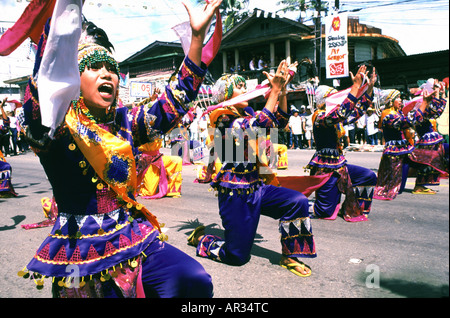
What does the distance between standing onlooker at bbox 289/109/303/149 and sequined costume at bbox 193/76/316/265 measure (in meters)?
13.6

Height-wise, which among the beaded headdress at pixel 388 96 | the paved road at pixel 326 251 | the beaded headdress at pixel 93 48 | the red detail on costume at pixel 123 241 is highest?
the beaded headdress at pixel 93 48

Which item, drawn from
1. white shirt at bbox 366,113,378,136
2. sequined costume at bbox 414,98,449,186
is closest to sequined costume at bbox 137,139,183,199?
sequined costume at bbox 414,98,449,186

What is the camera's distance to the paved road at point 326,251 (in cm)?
220

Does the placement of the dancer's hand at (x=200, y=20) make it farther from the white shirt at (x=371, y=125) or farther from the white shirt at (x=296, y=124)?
the white shirt at (x=296, y=124)

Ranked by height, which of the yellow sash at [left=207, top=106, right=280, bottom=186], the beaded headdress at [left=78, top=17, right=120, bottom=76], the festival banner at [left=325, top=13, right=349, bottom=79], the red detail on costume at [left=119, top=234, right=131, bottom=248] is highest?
the festival banner at [left=325, top=13, right=349, bottom=79]

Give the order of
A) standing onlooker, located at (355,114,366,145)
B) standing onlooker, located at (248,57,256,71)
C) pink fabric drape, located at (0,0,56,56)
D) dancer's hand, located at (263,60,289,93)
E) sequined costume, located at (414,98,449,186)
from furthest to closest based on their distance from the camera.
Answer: standing onlooker, located at (248,57,256,71) → standing onlooker, located at (355,114,366,145) → sequined costume, located at (414,98,449,186) → dancer's hand, located at (263,60,289,93) → pink fabric drape, located at (0,0,56,56)

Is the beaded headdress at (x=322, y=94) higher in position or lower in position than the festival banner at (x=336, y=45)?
lower

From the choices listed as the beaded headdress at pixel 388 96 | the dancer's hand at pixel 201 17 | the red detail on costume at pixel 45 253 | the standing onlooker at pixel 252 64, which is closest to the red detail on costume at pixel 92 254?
the red detail on costume at pixel 45 253

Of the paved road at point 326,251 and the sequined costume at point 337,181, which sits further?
the sequined costume at point 337,181

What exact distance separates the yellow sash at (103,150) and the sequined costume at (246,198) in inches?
66.4

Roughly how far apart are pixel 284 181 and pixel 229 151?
3.96ft

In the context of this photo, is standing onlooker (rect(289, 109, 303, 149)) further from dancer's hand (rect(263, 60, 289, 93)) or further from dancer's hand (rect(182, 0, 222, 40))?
dancer's hand (rect(182, 0, 222, 40))

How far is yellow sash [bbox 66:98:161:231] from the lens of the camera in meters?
1.86

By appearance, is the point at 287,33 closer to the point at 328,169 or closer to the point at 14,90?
the point at 328,169
